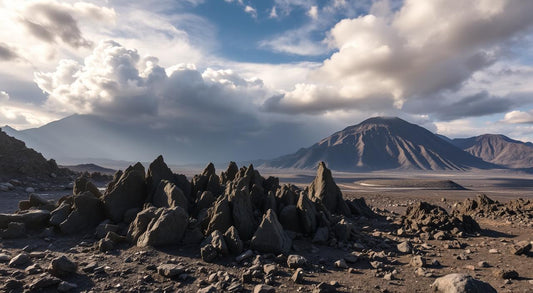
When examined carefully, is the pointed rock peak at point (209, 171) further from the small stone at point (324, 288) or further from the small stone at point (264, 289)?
the small stone at point (324, 288)

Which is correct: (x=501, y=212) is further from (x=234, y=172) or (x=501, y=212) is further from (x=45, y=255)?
(x=45, y=255)

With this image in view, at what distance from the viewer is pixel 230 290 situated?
700 cm

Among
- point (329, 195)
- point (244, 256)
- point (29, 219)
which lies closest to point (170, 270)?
point (244, 256)

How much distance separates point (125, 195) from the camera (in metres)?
12.4

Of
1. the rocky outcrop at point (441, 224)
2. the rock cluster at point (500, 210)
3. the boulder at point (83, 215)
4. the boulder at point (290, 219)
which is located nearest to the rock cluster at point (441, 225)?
the rocky outcrop at point (441, 224)

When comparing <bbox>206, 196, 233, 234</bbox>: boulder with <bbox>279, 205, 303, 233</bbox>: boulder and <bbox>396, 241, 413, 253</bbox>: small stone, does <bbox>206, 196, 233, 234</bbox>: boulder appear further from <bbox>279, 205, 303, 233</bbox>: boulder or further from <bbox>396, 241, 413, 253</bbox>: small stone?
<bbox>396, 241, 413, 253</bbox>: small stone

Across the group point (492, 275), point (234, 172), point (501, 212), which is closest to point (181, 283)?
point (492, 275)

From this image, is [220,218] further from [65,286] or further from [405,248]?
[405,248]

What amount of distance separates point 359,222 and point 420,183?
89.8 metres

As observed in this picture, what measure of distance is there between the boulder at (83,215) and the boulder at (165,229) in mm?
3450

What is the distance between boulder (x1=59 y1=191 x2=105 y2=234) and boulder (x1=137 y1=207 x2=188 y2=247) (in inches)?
136

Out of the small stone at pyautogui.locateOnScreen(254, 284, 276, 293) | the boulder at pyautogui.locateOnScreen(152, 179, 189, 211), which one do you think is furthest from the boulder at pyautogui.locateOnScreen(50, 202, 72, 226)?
the small stone at pyautogui.locateOnScreen(254, 284, 276, 293)

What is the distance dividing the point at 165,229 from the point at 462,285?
854 centimetres

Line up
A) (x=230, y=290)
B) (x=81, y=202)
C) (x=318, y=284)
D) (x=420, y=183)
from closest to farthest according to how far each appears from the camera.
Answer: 1. (x=230, y=290)
2. (x=318, y=284)
3. (x=81, y=202)
4. (x=420, y=183)
